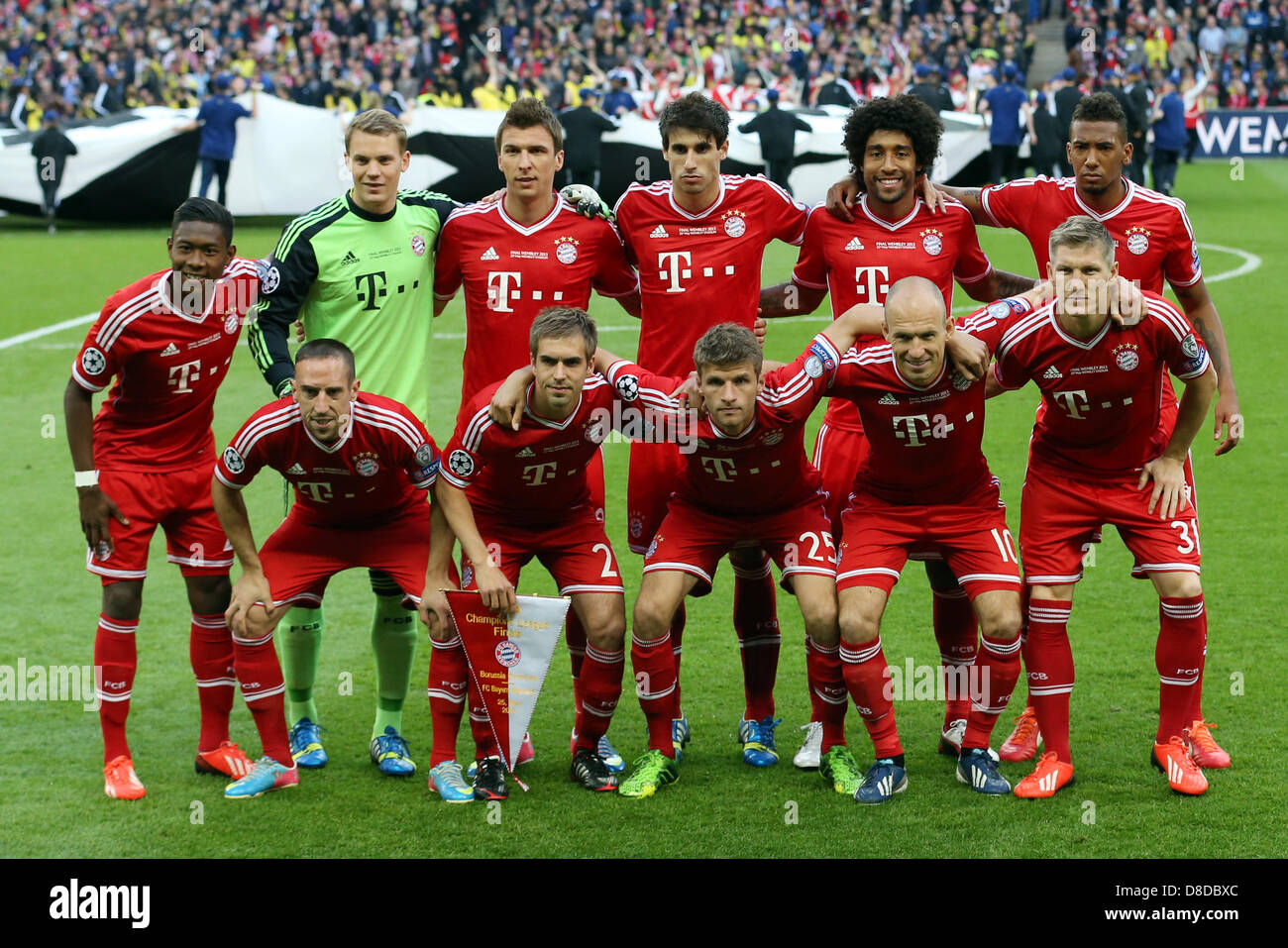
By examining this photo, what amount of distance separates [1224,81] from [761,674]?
28.4 meters

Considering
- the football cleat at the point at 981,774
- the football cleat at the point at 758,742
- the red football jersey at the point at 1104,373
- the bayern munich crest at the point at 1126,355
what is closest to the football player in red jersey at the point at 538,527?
the football cleat at the point at 758,742

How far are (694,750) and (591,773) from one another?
0.56 metres

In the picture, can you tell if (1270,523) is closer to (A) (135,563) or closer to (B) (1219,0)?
(A) (135,563)

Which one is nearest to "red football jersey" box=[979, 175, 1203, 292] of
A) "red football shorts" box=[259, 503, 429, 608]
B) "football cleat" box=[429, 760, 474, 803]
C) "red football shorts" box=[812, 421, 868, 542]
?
"red football shorts" box=[812, 421, 868, 542]

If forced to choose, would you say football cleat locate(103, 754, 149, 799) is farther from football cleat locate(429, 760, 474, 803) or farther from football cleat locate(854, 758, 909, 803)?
football cleat locate(854, 758, 909, 803)

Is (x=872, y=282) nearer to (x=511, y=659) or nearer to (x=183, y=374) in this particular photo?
(x=511, y=659)

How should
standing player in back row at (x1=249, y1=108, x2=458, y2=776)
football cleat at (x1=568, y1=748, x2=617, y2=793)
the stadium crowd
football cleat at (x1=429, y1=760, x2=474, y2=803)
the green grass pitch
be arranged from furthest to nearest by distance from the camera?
1. the stadium crowd
2. standing player in back row at (x1=249, y1=108, x2=458, y2=776)
3. football cleat at (x1=568, y1=748, x2=617, y2=793)
4. football cleat at (x1=429, y1=760, x2=474, y2=803)
5. the green grass pitch

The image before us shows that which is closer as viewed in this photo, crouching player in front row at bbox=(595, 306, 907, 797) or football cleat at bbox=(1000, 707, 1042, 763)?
crouching player in front row at bbox=(595, 306, 907, 797)

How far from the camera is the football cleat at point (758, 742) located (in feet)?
18.9

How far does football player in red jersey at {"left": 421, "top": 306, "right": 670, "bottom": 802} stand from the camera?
17.4 feet

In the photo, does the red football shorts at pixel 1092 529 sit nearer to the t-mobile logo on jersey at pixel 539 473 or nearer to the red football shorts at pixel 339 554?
the t-mobile logo on jersey at pixel 539 473

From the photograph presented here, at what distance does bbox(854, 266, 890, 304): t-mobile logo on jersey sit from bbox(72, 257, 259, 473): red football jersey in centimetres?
230

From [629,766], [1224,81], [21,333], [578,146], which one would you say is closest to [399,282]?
[629,766]

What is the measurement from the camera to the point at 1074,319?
5.28 m
